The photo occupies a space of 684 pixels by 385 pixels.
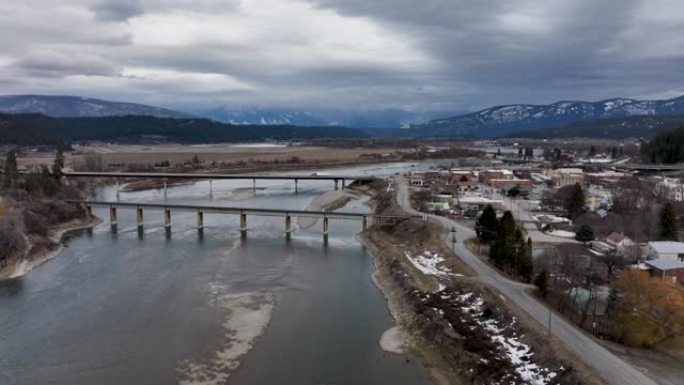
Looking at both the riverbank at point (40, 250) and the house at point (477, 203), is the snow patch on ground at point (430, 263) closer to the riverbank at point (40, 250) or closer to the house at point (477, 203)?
the house at point (477, 203)

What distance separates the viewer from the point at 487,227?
26547mm

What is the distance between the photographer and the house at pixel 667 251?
23016mm

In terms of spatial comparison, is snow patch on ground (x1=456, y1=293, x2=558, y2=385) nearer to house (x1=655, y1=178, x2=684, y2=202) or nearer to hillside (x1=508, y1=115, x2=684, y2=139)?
house (x1=655, y1=178, x2=684, y2=202)

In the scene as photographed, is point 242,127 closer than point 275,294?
No

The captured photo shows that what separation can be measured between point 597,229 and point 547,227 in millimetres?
2581

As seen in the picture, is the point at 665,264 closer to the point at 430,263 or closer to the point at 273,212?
the point at 430,263

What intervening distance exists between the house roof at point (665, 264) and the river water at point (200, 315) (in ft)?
33.3

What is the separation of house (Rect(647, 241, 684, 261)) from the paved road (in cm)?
705

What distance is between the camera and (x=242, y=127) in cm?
19150

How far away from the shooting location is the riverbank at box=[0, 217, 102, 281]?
2489 centimetres

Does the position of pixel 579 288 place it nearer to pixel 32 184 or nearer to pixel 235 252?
pixel 235 252

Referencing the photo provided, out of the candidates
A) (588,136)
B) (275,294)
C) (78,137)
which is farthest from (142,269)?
(588,136)

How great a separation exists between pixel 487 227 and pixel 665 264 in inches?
301

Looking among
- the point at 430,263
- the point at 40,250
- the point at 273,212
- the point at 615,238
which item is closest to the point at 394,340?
the point at 430,263
